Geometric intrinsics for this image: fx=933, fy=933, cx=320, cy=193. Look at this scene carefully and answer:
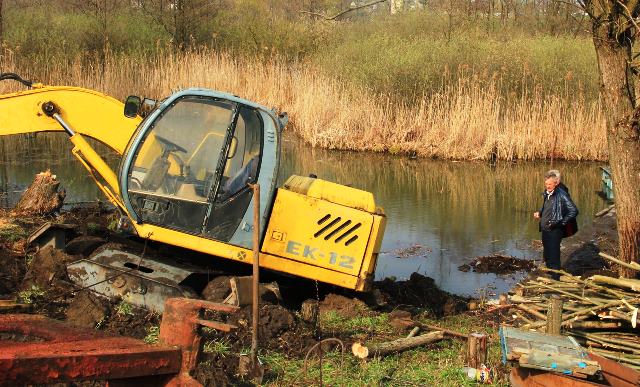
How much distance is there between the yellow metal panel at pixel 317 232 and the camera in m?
8.93

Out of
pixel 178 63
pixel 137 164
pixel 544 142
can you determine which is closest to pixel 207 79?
pixel 178 63

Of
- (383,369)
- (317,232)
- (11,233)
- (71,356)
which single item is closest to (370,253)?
(317,232)

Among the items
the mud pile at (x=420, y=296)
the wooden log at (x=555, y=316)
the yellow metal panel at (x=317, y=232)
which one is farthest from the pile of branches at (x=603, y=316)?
the yellow metal panel at (x=317, y=232)

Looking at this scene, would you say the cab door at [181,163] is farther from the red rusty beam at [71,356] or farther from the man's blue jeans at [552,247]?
the man's blue jeans at [552,247]

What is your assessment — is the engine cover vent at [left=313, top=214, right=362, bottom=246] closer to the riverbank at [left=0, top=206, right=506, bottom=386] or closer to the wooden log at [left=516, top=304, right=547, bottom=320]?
the riverbank at [left=0, top=206, right=506, bottom=386]

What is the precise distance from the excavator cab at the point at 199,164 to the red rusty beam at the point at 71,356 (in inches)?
153

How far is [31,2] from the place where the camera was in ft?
117

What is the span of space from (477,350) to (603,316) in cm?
121

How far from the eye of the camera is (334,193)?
30.4 ft

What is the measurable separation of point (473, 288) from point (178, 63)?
13.6 meters

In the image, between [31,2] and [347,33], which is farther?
[31,2]

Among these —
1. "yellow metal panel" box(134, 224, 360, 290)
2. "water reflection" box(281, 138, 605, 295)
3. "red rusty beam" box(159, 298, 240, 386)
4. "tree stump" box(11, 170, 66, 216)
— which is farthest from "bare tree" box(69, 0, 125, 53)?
"red rusty beam" box(159, 298, 240, 386)

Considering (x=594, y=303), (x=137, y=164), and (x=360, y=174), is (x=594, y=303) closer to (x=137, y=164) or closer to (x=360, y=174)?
(x=137, y=164)

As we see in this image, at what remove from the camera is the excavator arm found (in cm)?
920
